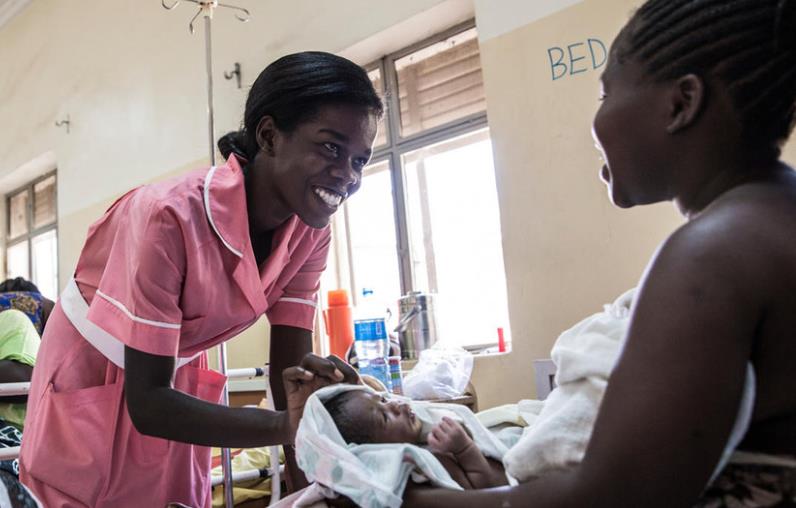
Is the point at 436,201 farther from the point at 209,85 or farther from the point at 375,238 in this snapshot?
the point at 209,85

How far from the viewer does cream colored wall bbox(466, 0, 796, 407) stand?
2391 millimetres

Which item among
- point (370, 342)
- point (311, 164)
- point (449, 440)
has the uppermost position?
point (311, 164)

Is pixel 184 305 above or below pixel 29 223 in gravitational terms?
below

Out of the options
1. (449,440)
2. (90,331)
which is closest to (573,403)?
(449,440)

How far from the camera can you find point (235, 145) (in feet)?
4.88

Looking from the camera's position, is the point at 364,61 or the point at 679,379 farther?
the point at 364,61

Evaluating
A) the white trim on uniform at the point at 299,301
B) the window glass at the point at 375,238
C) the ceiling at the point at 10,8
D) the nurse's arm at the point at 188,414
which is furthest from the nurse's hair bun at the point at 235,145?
the ceiling at the point at 10,8

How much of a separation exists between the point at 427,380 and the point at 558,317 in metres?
0.55

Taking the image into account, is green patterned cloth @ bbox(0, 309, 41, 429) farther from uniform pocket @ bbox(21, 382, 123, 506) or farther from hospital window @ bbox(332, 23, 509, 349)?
hospital window @ bbox(332, 23, 509, 349)

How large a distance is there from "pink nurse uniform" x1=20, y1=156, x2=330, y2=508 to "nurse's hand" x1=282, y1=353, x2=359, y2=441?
21 cm

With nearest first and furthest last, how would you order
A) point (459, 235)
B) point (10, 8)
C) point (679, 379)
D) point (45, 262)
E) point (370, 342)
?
point (679, 379) → point (370, 342) → point (459, 235) → point (10, 8) → point (45, 262)

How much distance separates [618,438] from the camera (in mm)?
597

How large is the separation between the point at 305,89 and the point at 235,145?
0.27 m

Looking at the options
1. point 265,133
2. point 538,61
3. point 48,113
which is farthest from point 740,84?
point 48,113
